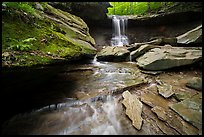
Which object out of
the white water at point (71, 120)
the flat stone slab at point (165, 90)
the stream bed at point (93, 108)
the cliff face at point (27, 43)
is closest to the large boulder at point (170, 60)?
the stream bed at point (93, 108)

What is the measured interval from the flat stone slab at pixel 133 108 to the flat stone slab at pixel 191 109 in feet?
3.22

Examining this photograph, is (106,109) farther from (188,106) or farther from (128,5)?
(128,5)

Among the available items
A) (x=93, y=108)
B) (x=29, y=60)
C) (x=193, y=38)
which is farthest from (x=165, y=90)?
(x=193, y=38)

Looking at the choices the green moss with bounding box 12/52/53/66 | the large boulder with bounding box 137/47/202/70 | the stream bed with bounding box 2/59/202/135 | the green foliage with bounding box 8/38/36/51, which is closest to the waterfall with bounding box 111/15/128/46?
the large boulder with bounding box 137/47/202/70

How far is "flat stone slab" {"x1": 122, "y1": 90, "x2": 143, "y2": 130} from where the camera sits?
3821mm

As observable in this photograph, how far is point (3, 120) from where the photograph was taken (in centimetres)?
392

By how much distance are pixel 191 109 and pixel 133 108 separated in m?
1.54

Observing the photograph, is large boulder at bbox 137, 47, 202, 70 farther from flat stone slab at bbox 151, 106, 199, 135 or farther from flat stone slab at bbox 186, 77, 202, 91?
flat stone slab at bbox 151, 106, 199, 135

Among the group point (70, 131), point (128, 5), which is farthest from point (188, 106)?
point (128, 5)

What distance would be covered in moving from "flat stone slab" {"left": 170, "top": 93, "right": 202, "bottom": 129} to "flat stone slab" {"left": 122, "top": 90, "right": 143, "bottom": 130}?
3.22 feet

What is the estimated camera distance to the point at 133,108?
4.30 meters

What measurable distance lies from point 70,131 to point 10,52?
2.37 m

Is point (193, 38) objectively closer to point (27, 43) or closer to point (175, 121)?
point (175, 121)

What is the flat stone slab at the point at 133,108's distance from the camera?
3.82 metres
